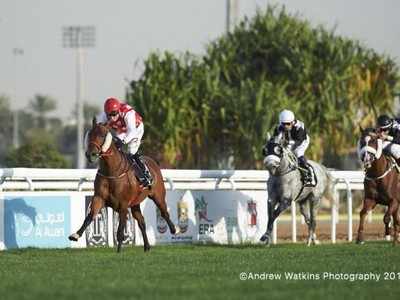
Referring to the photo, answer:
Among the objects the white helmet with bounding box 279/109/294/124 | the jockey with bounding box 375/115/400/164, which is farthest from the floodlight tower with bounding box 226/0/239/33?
the jockey with bounding box 375/115/400/164

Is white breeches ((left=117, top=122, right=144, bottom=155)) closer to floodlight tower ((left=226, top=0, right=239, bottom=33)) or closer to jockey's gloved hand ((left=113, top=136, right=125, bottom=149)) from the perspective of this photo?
jockey's gloved hand ((left=113, top=136, right=125, bottom=149))

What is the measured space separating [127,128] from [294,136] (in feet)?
9.98

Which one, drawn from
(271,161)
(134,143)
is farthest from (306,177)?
(134,143)

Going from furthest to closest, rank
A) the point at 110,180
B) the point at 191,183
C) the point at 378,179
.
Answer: the point at 191,183 → the point at 378,179 → the point at 110,180

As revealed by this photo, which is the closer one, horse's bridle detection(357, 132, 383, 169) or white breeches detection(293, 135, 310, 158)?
horse's bridle detection(357, 132, 383, 169)

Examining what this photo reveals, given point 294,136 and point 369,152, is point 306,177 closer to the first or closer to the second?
point 294,136

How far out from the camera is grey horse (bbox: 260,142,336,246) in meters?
15.6

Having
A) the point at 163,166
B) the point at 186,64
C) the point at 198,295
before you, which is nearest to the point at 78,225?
the point at 198,295

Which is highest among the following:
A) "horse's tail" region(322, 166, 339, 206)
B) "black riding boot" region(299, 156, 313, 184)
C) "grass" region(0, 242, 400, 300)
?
"black riding boot" region(299, 156, 313, 184)

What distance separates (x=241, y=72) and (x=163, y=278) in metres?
23.0

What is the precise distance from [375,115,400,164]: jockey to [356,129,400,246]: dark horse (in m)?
0.13

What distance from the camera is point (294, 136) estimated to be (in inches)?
660

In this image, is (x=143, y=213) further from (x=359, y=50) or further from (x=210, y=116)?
(x=359, y=50)

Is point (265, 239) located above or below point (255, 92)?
below
